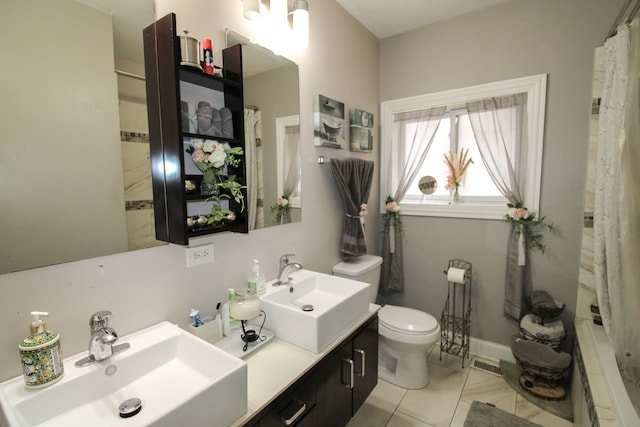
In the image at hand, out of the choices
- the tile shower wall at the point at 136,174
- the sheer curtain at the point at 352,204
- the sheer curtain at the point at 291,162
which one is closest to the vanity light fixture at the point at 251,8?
the sheer curtain at the point at 291,162

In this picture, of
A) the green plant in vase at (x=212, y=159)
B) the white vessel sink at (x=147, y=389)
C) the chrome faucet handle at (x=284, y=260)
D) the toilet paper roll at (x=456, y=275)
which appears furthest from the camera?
the toilet paper roll at (x=456, y=275)

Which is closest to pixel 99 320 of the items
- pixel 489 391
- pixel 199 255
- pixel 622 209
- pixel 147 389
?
pixel 147 389

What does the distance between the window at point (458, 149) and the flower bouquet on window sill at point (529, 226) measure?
0.07m

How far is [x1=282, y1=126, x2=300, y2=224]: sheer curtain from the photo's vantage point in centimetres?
179

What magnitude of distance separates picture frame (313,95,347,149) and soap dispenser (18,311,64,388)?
158cm

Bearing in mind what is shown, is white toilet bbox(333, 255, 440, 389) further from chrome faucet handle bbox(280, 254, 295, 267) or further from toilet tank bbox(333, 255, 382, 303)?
chrome faucet handle bbox(280, 254, 295, 267)

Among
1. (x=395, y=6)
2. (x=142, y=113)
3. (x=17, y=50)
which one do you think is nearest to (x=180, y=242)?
(x=142, y=113)

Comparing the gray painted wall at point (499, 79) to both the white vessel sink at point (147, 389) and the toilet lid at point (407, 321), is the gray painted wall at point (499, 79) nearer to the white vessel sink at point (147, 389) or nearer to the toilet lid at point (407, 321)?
the toilet lid at point (407, 321)

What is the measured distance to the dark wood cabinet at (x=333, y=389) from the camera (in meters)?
1.07

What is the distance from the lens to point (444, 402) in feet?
6.69

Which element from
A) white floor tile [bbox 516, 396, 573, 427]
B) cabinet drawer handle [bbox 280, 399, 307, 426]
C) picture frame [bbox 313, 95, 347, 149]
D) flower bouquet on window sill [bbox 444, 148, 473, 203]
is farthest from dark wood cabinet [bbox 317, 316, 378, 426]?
flower bouquet on window sill [bbox 444, 148, 473, 203]

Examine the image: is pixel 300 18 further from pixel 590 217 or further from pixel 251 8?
pixel 590 217

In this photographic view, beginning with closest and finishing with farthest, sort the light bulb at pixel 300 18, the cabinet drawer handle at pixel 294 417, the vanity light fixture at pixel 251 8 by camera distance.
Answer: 1. the cabinet drawer handle at pixel 294 417
2. the vanity light fixture at pixel 251 8
3. the light bulb at pixel 300 18

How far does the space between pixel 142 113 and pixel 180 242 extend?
500 mm
